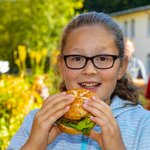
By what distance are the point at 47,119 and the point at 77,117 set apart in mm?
146

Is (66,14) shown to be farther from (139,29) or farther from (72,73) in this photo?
(72,73)

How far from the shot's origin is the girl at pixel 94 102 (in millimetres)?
2533

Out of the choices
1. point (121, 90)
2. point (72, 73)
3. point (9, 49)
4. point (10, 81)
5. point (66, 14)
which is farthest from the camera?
point (9, 49)

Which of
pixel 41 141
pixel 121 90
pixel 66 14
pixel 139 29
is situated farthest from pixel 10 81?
pixel 139 29

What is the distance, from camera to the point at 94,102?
2525mm

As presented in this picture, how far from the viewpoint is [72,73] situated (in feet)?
9.16

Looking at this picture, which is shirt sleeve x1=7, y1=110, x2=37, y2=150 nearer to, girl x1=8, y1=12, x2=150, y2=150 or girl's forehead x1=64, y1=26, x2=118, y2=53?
girl x1=8, y1=12, x2=150, y2=150

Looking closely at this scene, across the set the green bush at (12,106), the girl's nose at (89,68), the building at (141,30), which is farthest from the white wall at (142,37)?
the girl's nose at (89,68)

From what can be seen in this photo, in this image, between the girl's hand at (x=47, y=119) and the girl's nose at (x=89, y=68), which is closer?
the girl's hand at (x=47, y=119)

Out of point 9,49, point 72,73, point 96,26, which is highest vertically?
point 96,26

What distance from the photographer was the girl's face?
2754 millimetres

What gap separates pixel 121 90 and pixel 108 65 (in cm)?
42

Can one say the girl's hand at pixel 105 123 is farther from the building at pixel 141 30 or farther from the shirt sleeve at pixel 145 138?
the building at pixel 141 30

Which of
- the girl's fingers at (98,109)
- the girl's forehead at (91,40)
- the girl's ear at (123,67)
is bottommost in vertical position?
the girl's fingers at (98,109)
